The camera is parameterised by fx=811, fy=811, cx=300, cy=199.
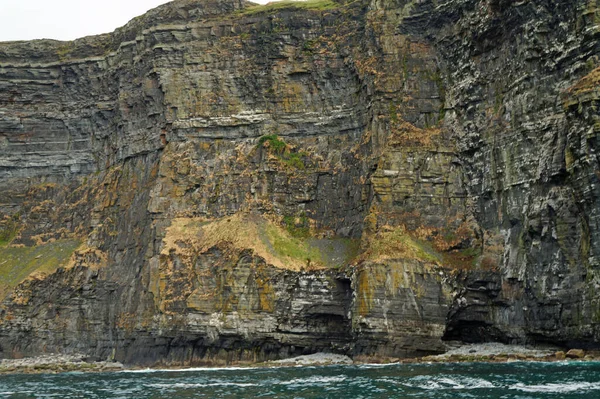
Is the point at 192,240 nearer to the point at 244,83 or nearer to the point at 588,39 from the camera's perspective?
the point at 244,83

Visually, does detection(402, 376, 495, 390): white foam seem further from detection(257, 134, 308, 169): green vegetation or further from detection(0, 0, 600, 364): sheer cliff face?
detection(257, 134, 308, 169): green vegetation

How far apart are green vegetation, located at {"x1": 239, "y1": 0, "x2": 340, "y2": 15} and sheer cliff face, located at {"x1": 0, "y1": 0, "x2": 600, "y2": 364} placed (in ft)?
1.39

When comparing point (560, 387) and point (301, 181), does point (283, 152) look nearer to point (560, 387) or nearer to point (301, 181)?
point (301, 181)

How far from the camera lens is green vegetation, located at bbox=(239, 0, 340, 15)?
89.7m

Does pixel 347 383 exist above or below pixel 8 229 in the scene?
below

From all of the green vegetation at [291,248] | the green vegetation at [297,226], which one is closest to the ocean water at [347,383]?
the green vegetation at [291,248]

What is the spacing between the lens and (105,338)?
82188 mm

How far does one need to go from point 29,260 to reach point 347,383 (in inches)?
1991

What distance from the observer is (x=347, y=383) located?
49.9 meters

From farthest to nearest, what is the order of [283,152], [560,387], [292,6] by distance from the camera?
1. [292,6]
2. [283,152]
3. [560,387]

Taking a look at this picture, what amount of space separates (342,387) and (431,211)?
30.0 metres

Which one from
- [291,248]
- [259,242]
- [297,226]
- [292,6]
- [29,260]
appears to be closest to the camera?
[259,242]

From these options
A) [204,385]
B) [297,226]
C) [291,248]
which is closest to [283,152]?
[297,226]

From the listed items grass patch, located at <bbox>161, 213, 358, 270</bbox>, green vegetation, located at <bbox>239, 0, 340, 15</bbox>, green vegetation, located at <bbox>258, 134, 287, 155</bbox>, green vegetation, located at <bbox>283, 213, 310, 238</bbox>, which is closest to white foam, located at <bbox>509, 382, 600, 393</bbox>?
grass patch, located at <bbox>161, 213, 358, 270</bbox>
